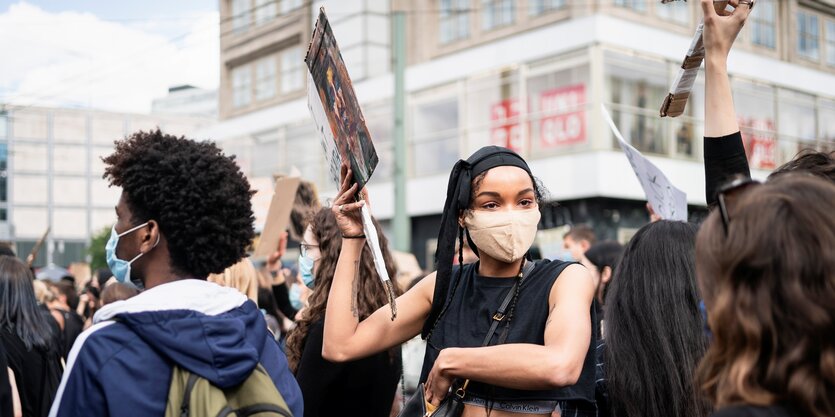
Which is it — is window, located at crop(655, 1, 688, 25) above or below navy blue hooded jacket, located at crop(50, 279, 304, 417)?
above

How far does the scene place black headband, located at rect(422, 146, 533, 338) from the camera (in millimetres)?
2775

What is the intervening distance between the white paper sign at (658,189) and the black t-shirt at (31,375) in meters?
3.34

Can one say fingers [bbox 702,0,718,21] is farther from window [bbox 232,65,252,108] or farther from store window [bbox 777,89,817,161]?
window [bbox 232,65,252,108]

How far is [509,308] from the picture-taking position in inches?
106

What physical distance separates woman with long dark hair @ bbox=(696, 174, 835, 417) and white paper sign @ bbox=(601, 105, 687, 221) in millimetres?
2581

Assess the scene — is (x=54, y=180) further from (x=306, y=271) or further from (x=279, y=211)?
(x=306, y=271)

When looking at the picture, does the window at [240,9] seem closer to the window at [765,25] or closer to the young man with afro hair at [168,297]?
the window at [765,25]

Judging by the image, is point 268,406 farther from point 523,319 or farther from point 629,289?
point 629,289

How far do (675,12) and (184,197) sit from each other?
19.5 meters

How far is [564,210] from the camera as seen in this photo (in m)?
19.0

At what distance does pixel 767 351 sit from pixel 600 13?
17790 millimetres

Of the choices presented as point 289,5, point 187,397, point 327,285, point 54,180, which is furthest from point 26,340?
point 54,180

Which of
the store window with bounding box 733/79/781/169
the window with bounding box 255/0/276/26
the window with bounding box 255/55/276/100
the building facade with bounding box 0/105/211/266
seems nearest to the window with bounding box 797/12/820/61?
the store window with bounding box 733/79/781/169

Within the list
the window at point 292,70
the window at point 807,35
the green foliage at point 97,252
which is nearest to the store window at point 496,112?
the window at point 292,70
